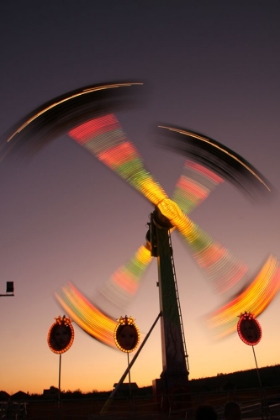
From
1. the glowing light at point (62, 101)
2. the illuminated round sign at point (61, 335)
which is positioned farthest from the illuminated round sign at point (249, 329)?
the glowing light at point (62, 101)

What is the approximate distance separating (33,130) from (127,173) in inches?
156

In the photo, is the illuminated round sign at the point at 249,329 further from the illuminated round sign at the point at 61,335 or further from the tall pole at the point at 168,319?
the illuminated round sign at the point at 61,335

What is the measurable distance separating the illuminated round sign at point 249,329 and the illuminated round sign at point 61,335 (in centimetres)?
718

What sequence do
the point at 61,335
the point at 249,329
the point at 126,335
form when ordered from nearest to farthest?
the point at 61,335, the point at 126,335, the point at 249,329

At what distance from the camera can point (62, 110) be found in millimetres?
11641

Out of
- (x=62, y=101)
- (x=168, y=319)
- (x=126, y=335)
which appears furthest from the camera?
(x=126, y=335)

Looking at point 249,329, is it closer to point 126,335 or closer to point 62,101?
point 126,335

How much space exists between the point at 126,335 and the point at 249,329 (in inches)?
214

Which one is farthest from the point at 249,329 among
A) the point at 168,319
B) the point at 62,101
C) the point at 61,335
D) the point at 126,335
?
the point at 62,101

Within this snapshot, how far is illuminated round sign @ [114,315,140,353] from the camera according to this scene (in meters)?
13.7

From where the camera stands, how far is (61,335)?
497 inches

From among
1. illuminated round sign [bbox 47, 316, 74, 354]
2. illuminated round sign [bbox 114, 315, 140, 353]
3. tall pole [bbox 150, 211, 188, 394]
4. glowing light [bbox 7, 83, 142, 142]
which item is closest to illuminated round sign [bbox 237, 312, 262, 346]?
tall pole [bbox 150, 211, 188, 394]

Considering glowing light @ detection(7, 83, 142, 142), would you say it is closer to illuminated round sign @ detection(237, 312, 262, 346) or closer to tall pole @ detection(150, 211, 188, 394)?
tall pole @ detection(150, 211, 188, 394)

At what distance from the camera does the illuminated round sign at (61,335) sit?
12383 mm
